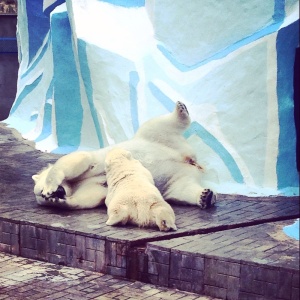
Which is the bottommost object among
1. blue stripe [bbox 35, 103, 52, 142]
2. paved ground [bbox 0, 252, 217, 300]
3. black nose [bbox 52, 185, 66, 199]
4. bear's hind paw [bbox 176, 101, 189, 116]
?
paved ground [bbox 0, 252, 217, 300]

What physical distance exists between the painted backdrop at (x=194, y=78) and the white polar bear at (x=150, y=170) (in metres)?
0.34

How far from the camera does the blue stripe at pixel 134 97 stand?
6.77 metres

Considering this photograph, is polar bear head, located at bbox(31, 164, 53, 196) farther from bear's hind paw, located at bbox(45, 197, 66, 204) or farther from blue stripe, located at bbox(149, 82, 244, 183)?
blue stripe, located at bbox(149, 82, 244, 183)

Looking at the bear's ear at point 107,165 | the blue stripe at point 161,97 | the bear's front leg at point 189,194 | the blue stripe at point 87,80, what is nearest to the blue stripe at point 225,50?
the blue stripe at point 161,97

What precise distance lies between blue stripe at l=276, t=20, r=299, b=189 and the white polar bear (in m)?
0.70

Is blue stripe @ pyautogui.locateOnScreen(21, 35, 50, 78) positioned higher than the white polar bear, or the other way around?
blue stripe @ pyautogui.locateOnScreen(21, 35, 50, 78)

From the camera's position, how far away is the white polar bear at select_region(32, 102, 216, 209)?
5.42 metres

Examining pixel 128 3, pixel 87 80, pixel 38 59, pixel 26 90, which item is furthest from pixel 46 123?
pixel 128 3

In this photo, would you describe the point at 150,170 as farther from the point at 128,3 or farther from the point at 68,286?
the point at 128,3

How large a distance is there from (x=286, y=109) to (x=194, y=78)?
966 millimetres

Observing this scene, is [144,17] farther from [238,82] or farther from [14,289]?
[14,289]

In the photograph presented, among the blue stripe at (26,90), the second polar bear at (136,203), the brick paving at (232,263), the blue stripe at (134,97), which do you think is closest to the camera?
the brick paving at (232,263)

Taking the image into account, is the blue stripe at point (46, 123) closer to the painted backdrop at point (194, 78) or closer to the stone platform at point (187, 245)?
the painted backdrop at point (194, 78)

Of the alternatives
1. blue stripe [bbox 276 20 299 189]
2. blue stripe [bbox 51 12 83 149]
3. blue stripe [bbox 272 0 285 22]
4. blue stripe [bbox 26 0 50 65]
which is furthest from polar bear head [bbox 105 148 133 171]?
blue stripe [bbox 26 0 50 65]
